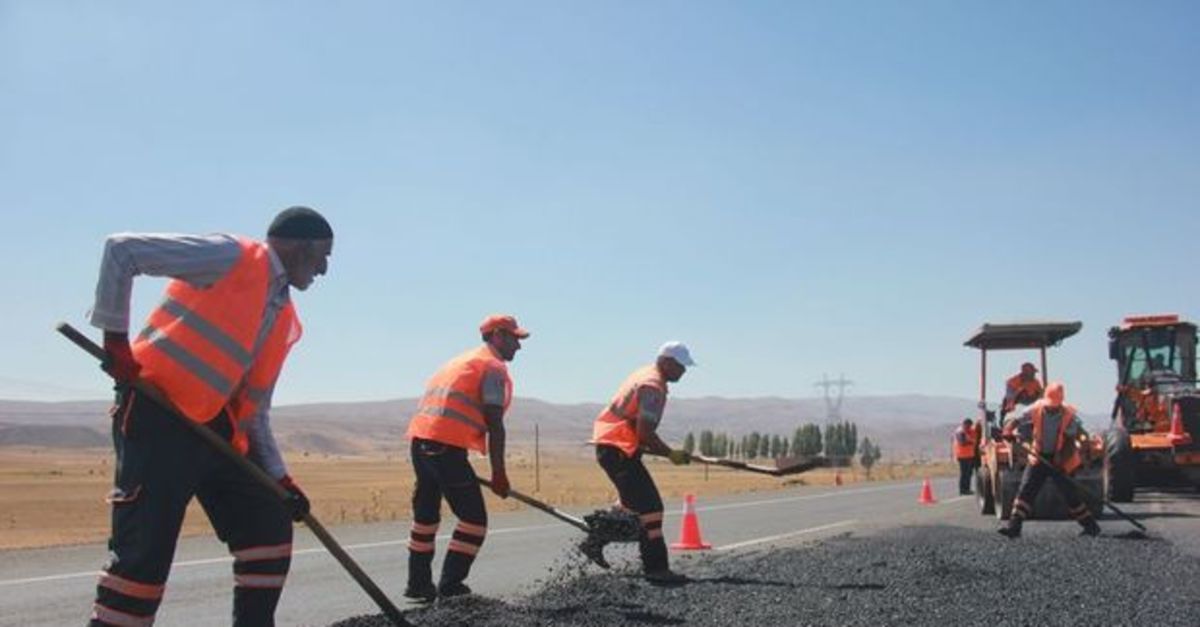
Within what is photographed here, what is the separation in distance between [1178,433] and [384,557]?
41.7 feet

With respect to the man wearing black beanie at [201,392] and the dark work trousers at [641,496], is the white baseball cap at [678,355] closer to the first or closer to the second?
the dark work trousers at [641,496]

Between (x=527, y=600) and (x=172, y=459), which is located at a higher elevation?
(x=172, y=459)

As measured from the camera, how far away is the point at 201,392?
394 centimetres

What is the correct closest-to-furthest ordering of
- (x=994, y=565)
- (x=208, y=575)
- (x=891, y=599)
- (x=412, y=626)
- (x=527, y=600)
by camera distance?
(x=412, y=626) < (x=891, y=599) < (x=527, y=600) < (x=994, y=565) < (x=208, y=575)

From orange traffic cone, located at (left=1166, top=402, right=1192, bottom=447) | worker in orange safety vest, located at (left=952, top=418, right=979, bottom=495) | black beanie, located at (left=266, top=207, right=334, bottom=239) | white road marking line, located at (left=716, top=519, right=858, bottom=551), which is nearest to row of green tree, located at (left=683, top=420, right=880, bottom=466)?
worker in orange safety vest, located at (left=952, top=418, right=979, bottom=495)

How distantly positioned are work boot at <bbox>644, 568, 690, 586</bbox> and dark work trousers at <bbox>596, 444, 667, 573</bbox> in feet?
0.17

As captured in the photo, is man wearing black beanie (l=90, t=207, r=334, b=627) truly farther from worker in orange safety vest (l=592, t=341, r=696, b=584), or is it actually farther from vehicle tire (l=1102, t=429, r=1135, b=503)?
vehicle tire (l=1102, t=429, r=1135, b=503)

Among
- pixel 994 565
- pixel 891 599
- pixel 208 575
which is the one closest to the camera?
pixel 891 599

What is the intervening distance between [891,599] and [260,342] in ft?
12.8

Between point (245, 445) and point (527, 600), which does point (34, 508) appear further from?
point (245, 445)

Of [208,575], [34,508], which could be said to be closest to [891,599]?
[208,575]

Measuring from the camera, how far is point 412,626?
5.47 meters

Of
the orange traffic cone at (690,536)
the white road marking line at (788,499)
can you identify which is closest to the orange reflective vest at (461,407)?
the orange traffic cone at (690,536)

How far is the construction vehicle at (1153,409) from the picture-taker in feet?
56.4
